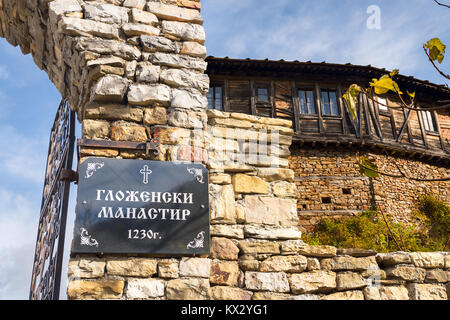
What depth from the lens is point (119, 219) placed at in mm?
2533

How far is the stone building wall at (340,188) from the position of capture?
39.8 ft

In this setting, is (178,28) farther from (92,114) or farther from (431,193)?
(431,193)

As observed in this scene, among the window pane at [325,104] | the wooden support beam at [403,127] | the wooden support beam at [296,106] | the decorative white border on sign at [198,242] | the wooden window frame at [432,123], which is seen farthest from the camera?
the wooden window frame at [432,123]

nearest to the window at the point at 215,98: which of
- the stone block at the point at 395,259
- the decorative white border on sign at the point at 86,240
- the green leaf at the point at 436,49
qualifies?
the stone block at the point at 395,259

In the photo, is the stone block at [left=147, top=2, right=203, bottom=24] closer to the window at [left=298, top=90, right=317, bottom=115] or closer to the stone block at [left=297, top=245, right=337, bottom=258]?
the stone block at [left=297, top=245, right=337, bottom=258]

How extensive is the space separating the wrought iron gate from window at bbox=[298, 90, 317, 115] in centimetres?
968

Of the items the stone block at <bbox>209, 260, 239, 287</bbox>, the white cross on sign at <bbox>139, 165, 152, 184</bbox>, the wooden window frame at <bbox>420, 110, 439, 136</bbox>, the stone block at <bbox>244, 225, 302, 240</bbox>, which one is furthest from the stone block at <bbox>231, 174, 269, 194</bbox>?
the wooden window frame at <bbox>420, 110, 439, 136</bbox>

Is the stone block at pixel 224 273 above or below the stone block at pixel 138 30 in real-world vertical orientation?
below

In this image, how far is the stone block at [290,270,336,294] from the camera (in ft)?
9.05

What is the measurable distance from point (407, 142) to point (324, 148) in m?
3.13

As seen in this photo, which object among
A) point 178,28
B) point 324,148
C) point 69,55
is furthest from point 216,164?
point 324,148

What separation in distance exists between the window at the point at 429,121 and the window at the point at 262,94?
564 cm

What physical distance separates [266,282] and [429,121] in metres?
14.2

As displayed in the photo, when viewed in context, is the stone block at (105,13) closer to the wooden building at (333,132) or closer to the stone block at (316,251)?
the stone block at (316,251)
